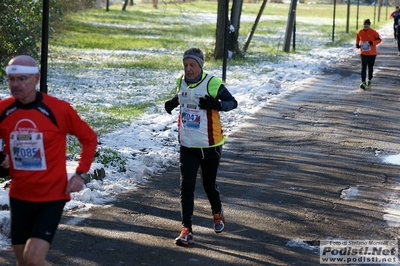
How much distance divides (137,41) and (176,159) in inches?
1055

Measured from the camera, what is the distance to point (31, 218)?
5535 mm

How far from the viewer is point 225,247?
764 cm

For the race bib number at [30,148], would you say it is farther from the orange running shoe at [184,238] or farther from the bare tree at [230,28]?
the bare tree at [230,28]

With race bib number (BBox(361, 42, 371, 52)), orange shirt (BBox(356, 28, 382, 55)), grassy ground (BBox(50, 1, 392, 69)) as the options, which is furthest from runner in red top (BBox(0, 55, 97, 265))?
grassy ground (BBox(50, 1, 392, 69))

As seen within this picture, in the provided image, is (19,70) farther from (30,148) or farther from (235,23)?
(235,23)

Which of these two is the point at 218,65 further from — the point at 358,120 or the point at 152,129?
the point at 152,129

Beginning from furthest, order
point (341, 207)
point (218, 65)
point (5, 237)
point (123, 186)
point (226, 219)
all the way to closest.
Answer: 1. point (218, 65)
2. point (123, 186)
3. point (341, 207)
4. point (226, 219)
5. point (5, 237)

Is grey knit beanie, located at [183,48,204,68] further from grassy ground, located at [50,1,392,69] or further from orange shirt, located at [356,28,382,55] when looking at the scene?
grassy ground, located at [50,1,392,69]

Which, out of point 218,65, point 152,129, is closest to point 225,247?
point 152,129

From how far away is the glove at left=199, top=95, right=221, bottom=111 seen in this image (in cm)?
759

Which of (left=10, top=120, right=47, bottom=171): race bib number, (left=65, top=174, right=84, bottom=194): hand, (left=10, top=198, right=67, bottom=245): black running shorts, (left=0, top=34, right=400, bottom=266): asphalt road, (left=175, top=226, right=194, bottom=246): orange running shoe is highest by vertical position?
(left=10, top=120, right=47, bottom=171): race bib number

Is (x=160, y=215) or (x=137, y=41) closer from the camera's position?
(x=160, y=215)

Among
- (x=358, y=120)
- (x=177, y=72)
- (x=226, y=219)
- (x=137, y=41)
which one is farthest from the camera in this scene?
(x=137, y=41)

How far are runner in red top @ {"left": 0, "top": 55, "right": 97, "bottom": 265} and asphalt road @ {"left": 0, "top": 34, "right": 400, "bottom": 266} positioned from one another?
A: 1582 mm
